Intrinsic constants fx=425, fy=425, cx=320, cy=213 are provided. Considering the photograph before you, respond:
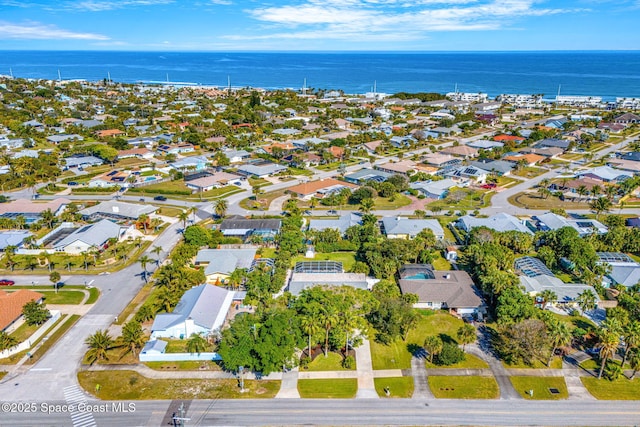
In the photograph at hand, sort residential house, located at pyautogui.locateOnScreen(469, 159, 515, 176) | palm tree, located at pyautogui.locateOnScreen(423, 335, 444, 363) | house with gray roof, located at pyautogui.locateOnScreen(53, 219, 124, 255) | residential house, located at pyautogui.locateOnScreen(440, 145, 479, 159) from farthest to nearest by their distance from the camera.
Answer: residential house, located at pyautogui.locateOnScreen(440, 145, 479, 159)
residential house, located at pyautogui.locateOnScreen(469, 159, 515, 176)
house with gray roof, located at pyautogui.locateOnScreen(53, 219, 124, 255)
palm tree, located at pyautogui.locateOnScreen(423, 335, 444, 363)

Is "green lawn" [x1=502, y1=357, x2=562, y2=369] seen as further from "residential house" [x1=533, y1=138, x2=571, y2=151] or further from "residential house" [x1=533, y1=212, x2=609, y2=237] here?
"residential house" [x1=533, y1=138, x2=571, y2=151]

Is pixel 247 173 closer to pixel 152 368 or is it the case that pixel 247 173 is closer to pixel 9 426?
pixel 152 368

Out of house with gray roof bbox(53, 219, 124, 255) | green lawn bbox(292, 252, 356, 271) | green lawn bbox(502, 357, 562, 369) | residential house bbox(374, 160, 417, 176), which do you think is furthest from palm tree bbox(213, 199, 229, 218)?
green lawn bbox(502, 357, 562, 369)

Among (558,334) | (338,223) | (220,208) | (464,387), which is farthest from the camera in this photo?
(220,208)

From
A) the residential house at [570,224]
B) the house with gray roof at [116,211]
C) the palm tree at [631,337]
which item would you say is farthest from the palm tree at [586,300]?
the house with gray roof at [116,211]

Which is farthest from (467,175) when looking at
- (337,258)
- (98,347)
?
(98,347)

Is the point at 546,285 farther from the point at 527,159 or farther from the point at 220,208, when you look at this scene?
the point at 527,159
